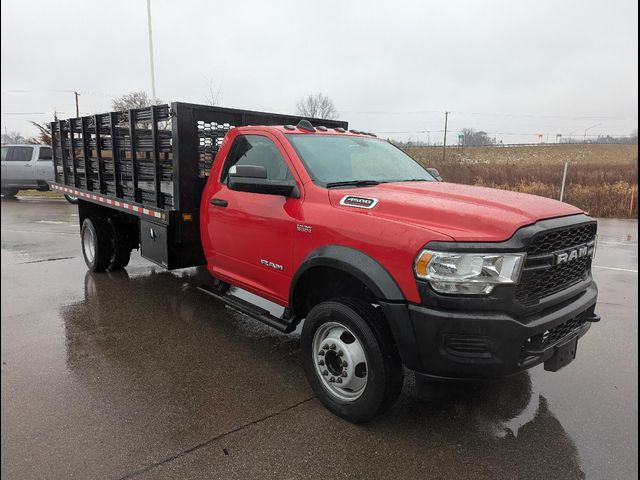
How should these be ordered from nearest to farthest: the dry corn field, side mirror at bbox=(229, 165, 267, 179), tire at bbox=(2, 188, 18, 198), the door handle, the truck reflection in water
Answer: the truck reflection in water < side mirror at bbox=(229, 165, 267, 179) < the door handle < the dry corn field < tire at bbox=(2, 188, 18, 198)

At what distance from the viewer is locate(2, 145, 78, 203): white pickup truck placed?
17.2 meters

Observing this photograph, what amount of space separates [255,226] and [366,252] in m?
1.33

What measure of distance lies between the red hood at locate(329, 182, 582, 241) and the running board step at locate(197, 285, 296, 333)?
3.65 feet

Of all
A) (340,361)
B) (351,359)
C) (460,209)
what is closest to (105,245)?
(340,361)

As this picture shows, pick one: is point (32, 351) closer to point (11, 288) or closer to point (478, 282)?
point (11, 288)

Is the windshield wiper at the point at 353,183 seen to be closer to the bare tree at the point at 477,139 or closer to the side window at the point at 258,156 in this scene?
the side window at the point at 258,156

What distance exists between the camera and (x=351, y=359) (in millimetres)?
2982

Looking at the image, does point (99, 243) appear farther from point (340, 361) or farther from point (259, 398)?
point (340, 361)

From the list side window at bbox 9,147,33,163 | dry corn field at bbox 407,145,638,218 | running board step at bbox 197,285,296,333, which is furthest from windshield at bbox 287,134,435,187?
side window at bbox 9,147,33,163

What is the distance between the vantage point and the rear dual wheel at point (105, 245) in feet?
21.7

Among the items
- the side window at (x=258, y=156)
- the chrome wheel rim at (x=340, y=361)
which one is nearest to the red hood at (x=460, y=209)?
the side window at (x=258, y=156)

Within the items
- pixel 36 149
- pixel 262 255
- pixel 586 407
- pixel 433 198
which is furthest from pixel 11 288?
pixel 36 149

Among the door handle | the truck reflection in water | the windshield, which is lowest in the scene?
the truck reflection in water

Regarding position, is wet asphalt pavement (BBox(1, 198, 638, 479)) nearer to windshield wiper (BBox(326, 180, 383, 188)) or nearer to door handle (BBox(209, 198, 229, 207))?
door handle (BBox(209, 198, 229, 207))
